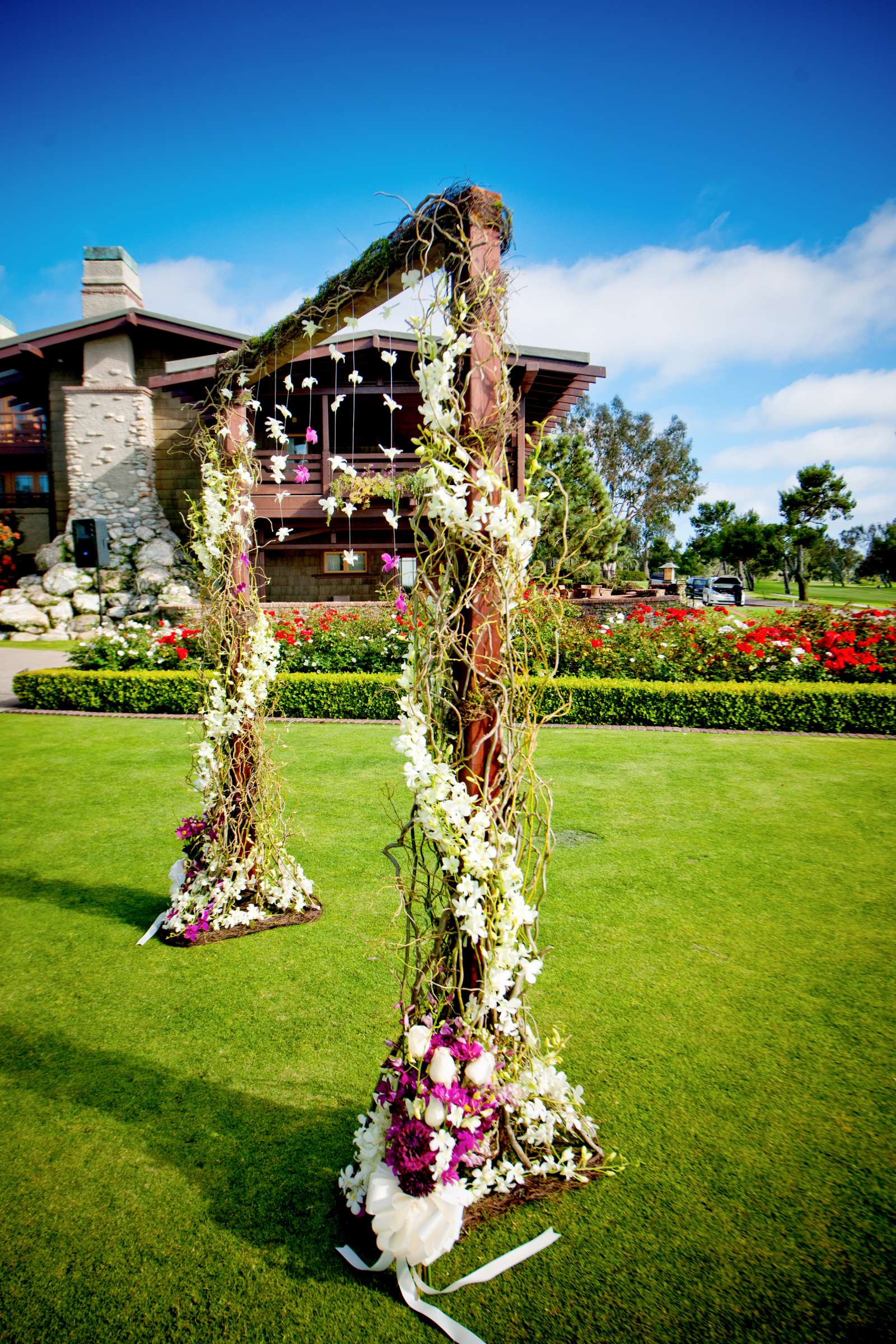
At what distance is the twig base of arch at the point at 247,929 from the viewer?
12.5ft

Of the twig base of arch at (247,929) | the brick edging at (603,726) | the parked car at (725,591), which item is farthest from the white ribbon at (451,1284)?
the parked car at (725,591)

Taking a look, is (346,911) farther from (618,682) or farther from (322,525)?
(322,525)

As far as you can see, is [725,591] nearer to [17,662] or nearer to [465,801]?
[17,662]

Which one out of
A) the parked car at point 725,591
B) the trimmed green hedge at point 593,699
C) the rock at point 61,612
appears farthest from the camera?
the parked car at point 725,591

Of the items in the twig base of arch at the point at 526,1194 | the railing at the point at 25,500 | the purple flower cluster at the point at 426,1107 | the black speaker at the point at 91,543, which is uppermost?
the railing at the point at 25,500

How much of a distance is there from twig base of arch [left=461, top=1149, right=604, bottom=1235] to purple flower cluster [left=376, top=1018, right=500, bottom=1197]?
0.66 ft

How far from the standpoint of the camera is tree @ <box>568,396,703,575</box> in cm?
4631

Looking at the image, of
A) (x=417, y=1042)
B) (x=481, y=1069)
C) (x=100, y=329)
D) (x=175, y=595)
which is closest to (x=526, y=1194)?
(x=481, y=1069)

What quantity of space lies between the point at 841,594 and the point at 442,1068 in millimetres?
49990

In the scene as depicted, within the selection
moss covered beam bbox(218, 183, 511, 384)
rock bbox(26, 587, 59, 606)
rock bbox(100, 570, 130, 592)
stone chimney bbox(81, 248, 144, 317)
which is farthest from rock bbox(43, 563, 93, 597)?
moss covered beam bbox(218, 183, 511, 384)

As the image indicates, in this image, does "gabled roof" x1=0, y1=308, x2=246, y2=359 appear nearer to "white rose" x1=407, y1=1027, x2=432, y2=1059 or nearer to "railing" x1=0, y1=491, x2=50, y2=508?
"railing" x1=0, y1=491, x2=50, y2=508

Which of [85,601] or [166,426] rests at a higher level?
[166,426]

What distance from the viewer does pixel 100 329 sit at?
18.5 m

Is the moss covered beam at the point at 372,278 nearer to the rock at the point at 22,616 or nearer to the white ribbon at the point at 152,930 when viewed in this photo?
the white ribbon at the point at 152,930
